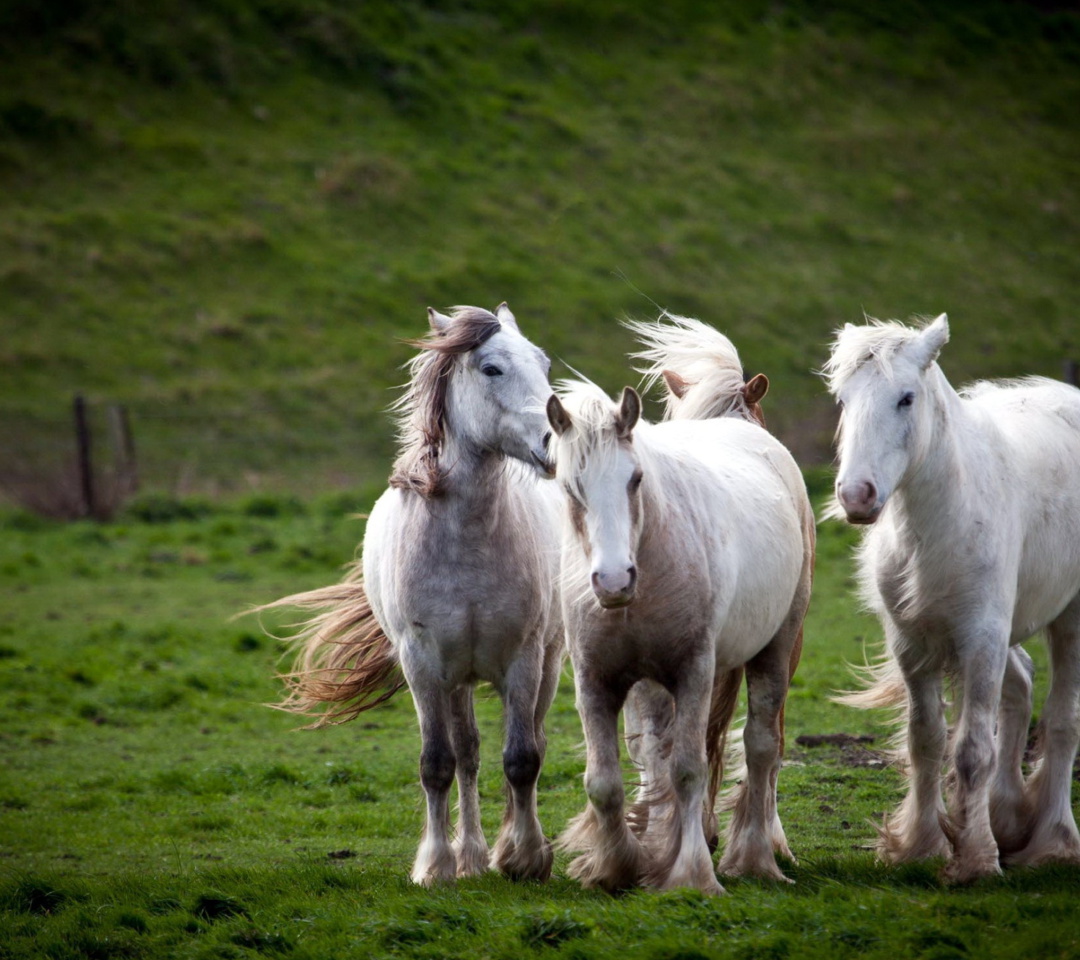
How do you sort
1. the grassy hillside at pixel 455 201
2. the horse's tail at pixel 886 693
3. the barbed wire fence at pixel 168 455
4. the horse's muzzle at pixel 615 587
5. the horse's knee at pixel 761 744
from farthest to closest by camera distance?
the grassy hillside at pixel 455 201 < the barbed wire fence at pixel 168 455 < the horse's tail at pixel 886 693 < the horse's knee at pixel 761 744 < the horse's muzzle at pixel 615 587

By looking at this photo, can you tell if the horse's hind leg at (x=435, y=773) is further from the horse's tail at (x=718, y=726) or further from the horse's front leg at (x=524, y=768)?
the horse's tail at (x=718, y=726)

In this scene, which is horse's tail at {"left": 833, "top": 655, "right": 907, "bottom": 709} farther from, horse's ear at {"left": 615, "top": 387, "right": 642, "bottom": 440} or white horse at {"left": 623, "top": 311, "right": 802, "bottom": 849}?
horse's ear at {"left": 615, "top": 387, "right": 642, "bottom": 440}

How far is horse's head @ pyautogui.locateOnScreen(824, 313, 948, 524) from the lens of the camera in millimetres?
4680

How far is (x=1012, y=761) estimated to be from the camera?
230 inches

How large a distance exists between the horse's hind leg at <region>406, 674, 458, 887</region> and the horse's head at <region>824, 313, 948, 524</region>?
2.06 meters

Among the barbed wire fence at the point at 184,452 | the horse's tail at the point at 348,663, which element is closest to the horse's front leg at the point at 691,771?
the horse's tail at the point at 348,663

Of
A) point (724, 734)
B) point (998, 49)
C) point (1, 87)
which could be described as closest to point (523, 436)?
point (724, 734)

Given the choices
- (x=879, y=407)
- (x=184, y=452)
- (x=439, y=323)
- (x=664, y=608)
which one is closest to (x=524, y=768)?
(x=664, y=608)

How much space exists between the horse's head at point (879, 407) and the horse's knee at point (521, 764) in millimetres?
1790

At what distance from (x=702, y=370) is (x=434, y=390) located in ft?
6.27

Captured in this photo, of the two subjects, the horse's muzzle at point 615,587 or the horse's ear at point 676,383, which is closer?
the horse's muzzle at point 615,587

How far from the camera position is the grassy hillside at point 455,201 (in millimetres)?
21172

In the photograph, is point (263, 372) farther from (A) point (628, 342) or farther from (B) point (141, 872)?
(B) point (141, 872)

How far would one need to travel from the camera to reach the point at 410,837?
6.70 meters
